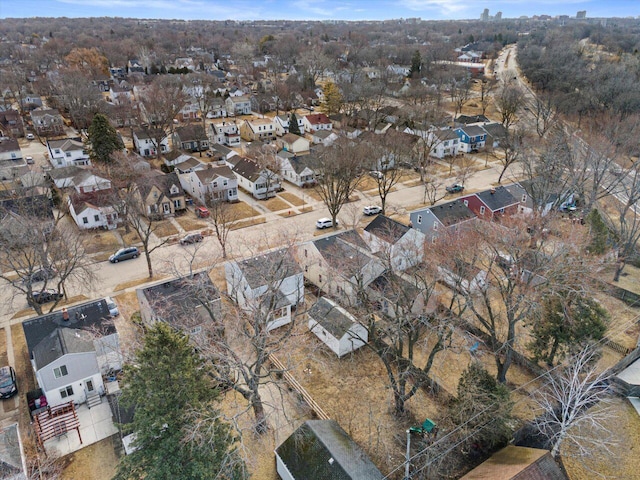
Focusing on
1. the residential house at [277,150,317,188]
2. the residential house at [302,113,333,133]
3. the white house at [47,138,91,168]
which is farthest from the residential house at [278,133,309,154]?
the white house at [47,138,91,168]

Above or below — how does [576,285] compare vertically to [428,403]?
above

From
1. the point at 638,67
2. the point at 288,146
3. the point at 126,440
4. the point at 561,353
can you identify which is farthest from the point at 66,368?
the point at 638,67

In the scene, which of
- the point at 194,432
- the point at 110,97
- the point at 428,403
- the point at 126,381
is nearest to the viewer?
the point at 194,432

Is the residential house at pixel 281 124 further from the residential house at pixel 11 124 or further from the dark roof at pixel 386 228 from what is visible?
the residential house at pixel 11 124

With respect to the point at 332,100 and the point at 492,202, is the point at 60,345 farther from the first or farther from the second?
the point at 332,100

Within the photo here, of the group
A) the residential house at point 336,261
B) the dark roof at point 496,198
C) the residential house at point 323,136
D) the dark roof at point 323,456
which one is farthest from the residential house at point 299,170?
the dark roof at point 323,456

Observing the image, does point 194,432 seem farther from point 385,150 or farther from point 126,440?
point 385,150

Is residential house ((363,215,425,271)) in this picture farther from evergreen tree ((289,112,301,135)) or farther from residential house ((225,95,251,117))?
residential house ((225,95,251,117))

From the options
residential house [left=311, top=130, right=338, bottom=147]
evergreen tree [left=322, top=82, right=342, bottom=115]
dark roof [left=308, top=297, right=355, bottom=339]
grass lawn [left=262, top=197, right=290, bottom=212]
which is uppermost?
evergreen tree [left=322, top=82, right=342, bottom=115]
